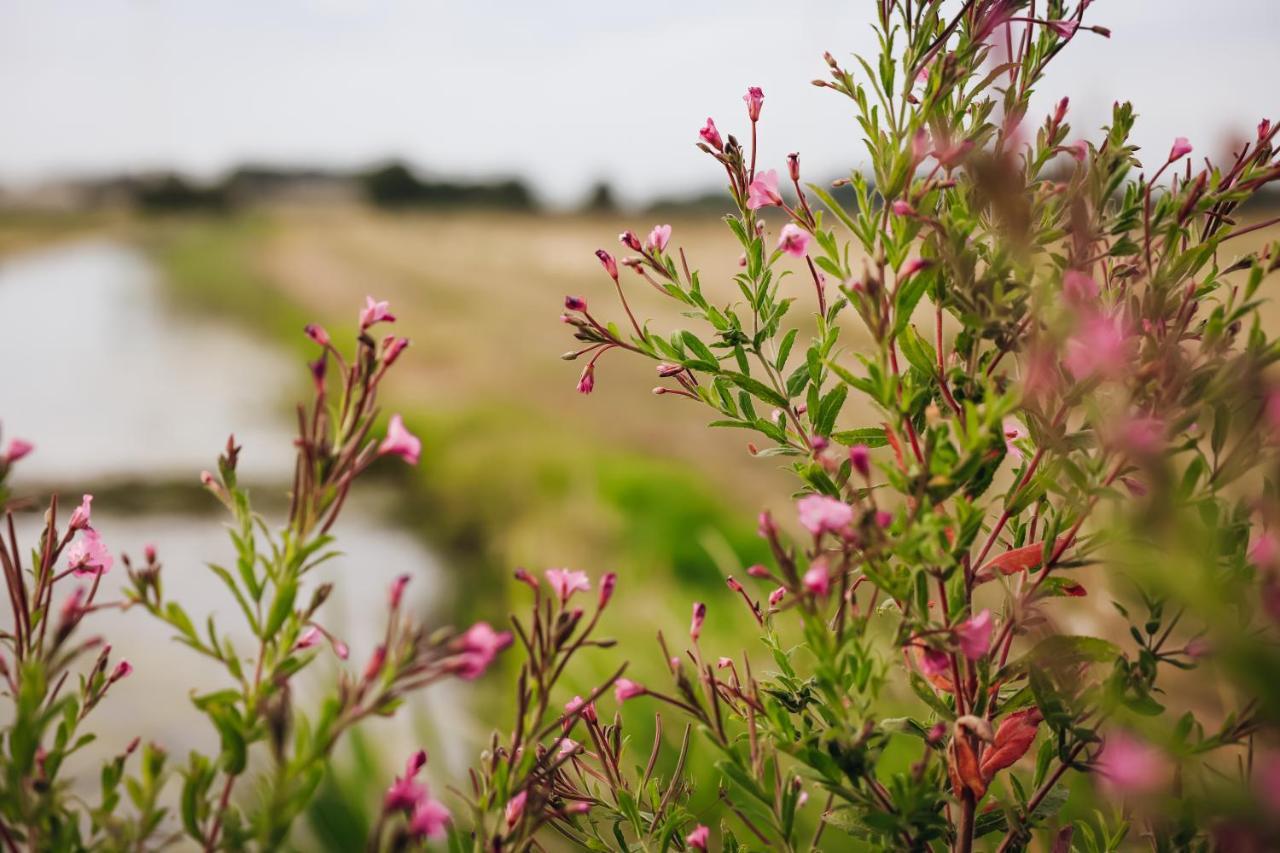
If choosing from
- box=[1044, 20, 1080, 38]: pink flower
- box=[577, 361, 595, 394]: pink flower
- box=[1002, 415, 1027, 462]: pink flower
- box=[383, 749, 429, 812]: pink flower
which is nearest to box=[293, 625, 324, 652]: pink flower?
box=[383, 749, 429, 812]: pink flower

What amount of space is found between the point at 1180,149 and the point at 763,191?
1.04ft

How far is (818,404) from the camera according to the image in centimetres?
71

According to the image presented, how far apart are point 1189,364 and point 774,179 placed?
0.32 m

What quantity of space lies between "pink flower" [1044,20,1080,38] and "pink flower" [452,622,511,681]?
583 millimetres

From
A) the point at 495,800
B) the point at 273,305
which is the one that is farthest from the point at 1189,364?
the point at 273,305

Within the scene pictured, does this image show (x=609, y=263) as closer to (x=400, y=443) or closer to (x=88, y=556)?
(x=400, y=443)

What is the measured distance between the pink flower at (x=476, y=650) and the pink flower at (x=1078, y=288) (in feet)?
1.22

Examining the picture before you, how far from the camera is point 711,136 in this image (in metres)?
0.69

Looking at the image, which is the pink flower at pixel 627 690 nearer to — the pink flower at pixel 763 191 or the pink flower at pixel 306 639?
the pink flower at pixel 306 639

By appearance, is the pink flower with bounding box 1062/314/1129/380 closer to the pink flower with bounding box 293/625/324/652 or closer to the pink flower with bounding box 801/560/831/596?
the pink flower with bounding box 801/560/831/596

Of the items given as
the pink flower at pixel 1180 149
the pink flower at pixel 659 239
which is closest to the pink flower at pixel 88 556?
the pink flower at pixel 659 239

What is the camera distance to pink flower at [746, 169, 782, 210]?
27.6 inches

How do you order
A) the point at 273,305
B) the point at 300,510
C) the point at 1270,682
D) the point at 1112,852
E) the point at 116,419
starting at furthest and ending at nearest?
the point at 273,305, the point at 116,419, the point at 1112,852, the point at 300,510, the point at 1270,682

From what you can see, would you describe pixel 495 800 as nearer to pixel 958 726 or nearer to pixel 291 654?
pixel 291 654
